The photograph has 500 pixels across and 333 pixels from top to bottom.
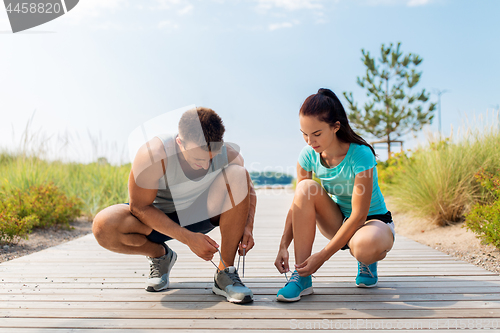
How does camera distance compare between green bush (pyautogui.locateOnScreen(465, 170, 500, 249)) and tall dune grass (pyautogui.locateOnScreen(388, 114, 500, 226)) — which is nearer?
green bush (pyautogui.locateOnScreen(465, 170, 500, 249))

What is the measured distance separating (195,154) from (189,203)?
36 cm

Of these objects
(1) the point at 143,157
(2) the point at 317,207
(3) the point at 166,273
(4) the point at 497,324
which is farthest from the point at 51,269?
(4) the point at 497,324

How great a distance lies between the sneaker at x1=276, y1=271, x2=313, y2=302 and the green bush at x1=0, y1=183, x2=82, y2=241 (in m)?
2.85

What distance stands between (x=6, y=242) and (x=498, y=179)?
14.5 feet

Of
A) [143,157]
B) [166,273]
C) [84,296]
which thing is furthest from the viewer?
[166,273]

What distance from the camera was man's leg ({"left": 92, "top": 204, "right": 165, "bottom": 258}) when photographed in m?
1.79

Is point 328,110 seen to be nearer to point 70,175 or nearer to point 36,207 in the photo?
point 36,207

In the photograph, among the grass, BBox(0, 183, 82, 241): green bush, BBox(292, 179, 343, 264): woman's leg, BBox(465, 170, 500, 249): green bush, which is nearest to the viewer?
BBox(292, 179, 343, 264): woman's leg

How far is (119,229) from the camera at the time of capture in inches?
70.7

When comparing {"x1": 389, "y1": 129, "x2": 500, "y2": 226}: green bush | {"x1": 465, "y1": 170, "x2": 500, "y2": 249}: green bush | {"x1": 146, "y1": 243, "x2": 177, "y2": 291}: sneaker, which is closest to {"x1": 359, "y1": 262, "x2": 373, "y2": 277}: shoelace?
{"x1": 146, "y1": 243, "x2": 177, "y2": 291}: sneaker

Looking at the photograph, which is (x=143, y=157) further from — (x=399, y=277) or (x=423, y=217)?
(x=423, y=217)

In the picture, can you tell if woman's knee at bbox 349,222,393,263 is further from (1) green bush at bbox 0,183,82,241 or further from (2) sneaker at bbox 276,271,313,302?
(1) green bush at bbox 0,183,82,241

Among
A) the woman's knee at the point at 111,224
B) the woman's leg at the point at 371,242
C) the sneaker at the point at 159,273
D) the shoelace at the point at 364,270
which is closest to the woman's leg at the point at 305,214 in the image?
the woman's leg at the point at 371,242

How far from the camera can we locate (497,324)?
1.41 m
